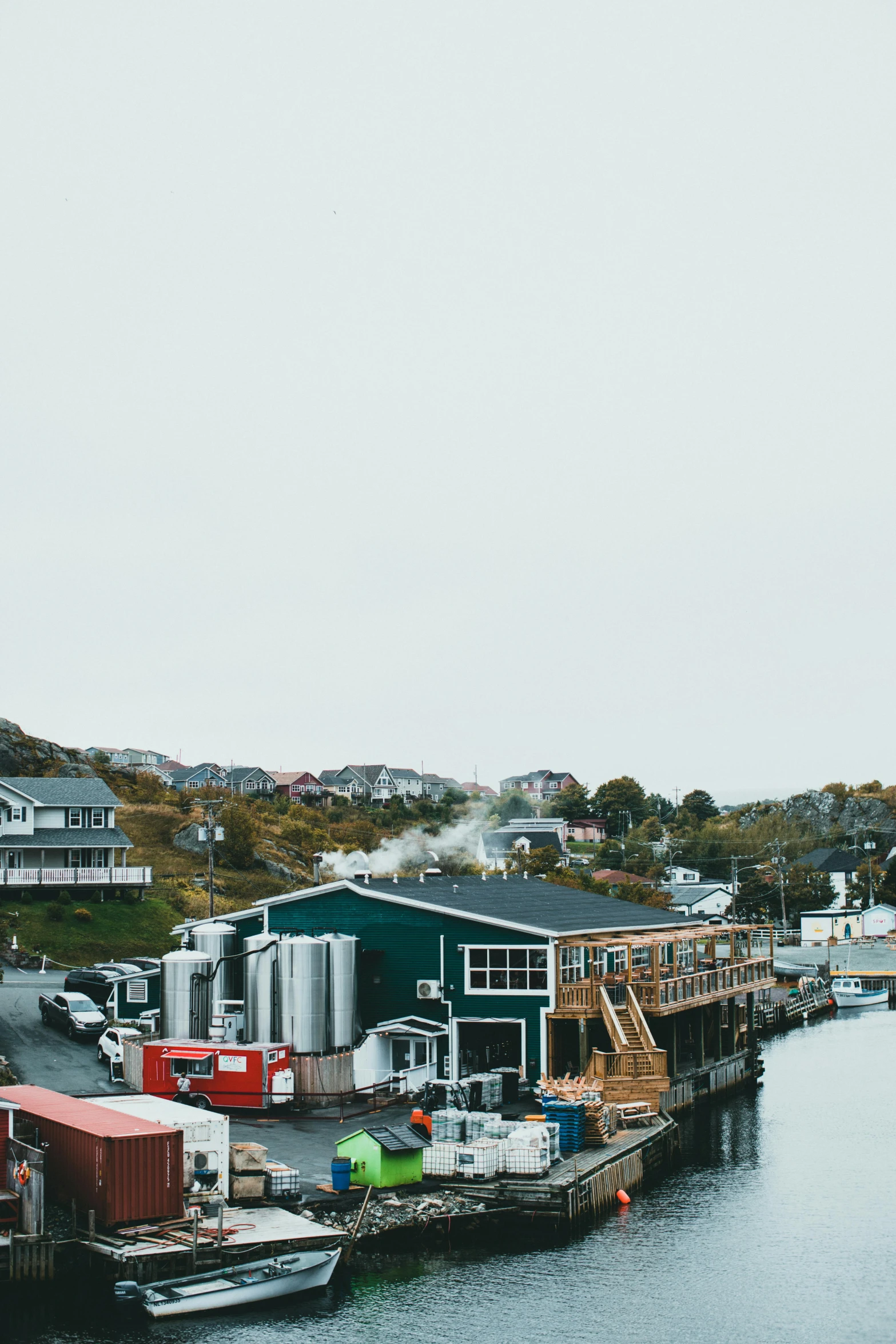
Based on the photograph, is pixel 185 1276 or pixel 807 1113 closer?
pixel 185 1276

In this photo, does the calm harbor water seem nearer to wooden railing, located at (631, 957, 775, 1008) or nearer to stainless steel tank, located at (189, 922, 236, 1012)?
wooden railing, located at (631, 957, 775, 1008)

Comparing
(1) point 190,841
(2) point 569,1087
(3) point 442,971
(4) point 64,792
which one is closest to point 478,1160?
(2) point 569,1087

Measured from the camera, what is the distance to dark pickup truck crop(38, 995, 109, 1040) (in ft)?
166

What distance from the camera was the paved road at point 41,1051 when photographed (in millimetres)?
42969

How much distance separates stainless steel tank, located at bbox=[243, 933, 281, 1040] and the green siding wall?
1812mm

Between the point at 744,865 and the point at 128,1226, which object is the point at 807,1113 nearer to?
the point at 128,1226

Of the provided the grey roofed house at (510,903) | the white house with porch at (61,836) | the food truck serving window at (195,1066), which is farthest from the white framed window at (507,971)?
the white house with porch at (61,836)

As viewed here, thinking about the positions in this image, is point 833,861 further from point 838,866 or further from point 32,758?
point 32,758

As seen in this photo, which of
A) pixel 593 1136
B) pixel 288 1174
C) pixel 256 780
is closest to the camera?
pixel 288 1174

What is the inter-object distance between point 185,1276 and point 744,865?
5191 inches

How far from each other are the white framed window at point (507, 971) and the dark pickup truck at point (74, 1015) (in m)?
15.2

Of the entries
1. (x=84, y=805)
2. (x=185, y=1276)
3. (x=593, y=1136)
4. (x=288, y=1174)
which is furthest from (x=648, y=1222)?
(x=84, y=805)

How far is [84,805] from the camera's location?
82.1 meters

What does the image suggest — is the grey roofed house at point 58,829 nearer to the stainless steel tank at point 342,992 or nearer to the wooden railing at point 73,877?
the wooden railing at point 73,877
